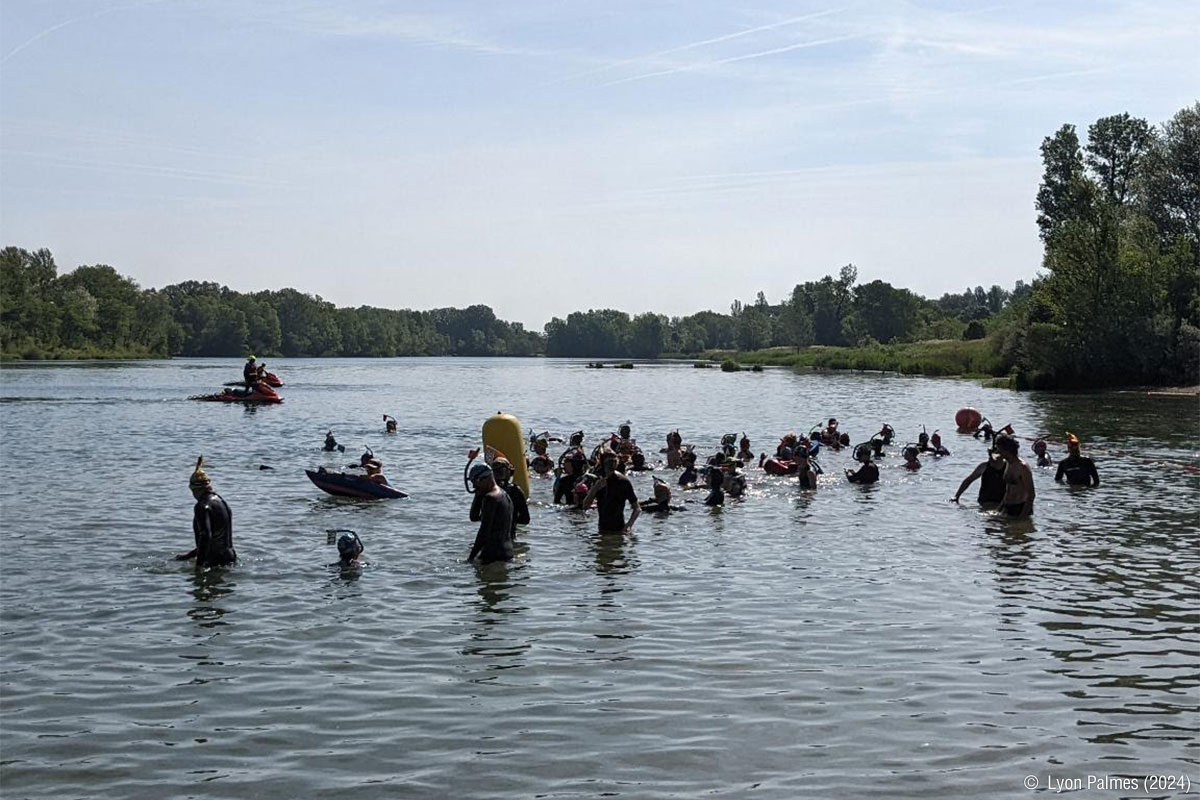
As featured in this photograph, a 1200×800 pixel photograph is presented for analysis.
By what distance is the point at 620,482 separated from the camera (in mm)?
20812

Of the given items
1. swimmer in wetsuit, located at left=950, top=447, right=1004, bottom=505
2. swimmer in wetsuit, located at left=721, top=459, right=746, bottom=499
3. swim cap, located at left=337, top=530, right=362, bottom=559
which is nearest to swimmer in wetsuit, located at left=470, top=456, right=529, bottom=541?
Result: swim cap, located at left=337, top=530, right=362, bottom=559

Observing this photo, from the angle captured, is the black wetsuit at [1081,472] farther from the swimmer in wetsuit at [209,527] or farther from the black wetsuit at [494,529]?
the swimmer in wetsuit at [209,527]

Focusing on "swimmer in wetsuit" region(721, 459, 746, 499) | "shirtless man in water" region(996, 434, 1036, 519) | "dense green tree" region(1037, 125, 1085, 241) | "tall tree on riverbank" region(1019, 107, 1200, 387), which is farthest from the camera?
"dense green tree" region(1037, 125, 1085, 241)

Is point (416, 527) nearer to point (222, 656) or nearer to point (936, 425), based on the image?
point (222, 656)

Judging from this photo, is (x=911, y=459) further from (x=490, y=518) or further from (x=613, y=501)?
(x=490, y=518)

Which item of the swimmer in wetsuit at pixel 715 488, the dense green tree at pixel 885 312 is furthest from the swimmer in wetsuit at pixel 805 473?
the dense green tree at pixel 885 312

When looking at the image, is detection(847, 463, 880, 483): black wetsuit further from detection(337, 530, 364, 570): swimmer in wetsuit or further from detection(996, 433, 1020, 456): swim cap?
detection(337, 530, 364, 570): swimmer in wetsuit

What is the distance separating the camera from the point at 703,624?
14.2m

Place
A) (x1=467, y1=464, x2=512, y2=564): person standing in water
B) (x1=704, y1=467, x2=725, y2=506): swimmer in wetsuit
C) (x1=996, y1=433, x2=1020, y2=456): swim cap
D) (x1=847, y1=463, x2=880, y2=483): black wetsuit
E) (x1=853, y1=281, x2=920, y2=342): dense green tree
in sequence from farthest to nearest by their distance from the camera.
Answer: (x1=853, y1=281, x2=920, y2=342): dense green tree, (x1=847, y1=463, x2=880, y2=483): black wetsuit, (x1=704, y1=467, x2=725, y2=506): swimmer in wetsuit, (x1=996, y1=433, x2=1020, y2=456): swim cap, (x1=467, y1=464, x2=512, y2=564): person standing in water

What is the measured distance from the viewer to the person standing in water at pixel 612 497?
2075 cm

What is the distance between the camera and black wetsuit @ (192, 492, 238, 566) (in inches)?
664

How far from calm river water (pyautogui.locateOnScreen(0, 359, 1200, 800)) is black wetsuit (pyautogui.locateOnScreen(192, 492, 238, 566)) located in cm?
43

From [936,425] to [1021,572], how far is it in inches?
1312

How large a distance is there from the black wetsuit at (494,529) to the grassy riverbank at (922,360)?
230ft
